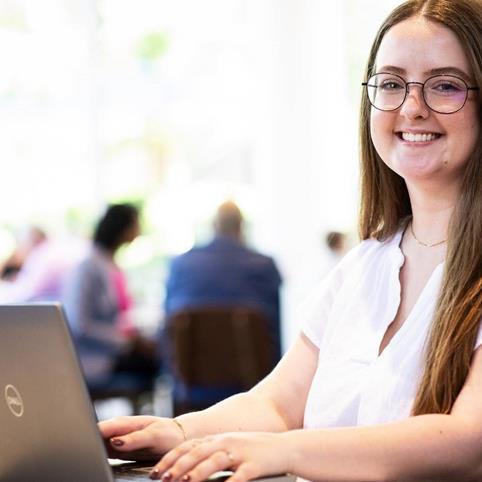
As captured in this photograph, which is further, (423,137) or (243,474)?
(423,137)

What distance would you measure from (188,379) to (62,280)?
179 cm

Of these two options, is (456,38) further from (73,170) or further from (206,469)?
(73,170)

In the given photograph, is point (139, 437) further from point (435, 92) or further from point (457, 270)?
point (435, 92)

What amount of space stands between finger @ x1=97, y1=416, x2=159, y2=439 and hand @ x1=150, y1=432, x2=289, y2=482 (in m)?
0.26

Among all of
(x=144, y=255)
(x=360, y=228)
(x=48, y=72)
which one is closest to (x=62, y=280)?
(x=144, y=255)

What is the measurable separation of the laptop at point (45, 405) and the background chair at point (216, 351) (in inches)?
130

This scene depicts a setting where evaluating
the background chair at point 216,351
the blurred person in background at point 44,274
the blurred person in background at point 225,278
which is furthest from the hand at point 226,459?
the blurred person in background at point 44,274

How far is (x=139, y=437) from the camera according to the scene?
1723 mm

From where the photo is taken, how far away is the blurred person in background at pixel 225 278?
213 inches

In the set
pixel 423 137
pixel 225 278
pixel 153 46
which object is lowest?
pixel 225 278

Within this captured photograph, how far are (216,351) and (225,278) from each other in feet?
1.89

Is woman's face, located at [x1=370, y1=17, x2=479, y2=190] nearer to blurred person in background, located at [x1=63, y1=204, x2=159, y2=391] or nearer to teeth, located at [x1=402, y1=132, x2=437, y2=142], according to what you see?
teeth, located at [x1=402, y1=132, x2=437, y2=142]

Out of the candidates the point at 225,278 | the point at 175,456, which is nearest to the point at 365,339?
the point at 175,456

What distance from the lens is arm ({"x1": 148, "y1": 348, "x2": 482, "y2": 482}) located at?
142 cm
